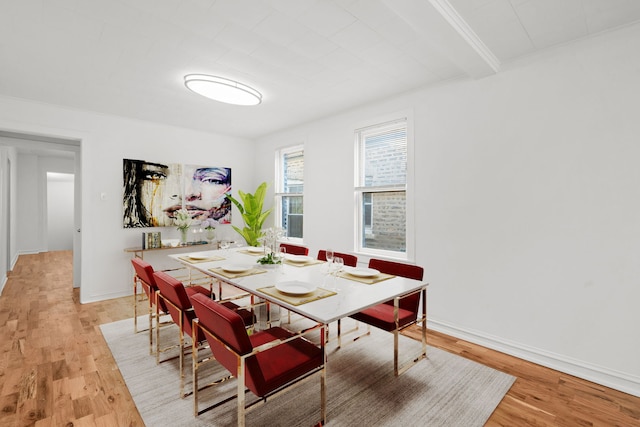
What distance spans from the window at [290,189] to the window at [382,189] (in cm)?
138

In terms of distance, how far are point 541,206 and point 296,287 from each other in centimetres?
223

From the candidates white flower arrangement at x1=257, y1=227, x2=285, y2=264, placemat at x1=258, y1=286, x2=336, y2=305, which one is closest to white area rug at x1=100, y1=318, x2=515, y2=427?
placemat at x1=258, y1=286, x2=336, y2=305

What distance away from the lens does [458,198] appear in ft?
9.95

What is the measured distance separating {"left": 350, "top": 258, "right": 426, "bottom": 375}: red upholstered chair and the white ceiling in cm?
189

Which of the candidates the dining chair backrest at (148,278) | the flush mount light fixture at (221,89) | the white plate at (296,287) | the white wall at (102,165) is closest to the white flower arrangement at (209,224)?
the white wall at (102,165)

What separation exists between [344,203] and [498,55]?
92.5 inches

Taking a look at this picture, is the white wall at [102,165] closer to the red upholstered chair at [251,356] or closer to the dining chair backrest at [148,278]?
the dining chair backrest at [148,278]

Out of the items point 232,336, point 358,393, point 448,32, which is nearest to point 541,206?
point 448,32

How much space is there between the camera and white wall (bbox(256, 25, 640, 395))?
218 centimetres

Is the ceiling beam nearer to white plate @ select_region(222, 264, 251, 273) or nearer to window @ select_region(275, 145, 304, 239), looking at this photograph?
white plate @ select_region(222, 264, 251, 273)

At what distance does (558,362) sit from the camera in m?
2.42

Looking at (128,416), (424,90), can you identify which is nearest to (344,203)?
(424,90)

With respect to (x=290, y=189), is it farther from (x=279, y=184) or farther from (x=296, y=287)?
(x=296, y=287)

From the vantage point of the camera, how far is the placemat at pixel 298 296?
5.87ft
